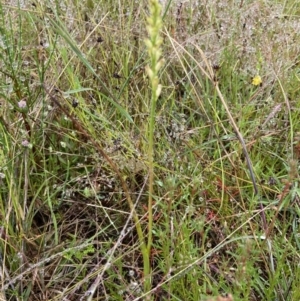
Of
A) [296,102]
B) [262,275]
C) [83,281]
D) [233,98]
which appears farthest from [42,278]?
[296,102]

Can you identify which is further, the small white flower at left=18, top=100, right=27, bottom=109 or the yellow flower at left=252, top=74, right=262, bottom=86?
the yellow flower at left=252, top=74, right=262, bottom=86

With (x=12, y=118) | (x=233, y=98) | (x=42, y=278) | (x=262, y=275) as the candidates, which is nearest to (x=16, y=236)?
(x=42, y=278)

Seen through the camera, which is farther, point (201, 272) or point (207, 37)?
point (207, 37)

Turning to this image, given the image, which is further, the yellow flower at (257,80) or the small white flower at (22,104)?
the yellow flower at (257,80)

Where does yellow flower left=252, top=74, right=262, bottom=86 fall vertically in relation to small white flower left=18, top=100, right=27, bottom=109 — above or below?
below

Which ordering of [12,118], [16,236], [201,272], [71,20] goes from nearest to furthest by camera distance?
[201,272]
[16,236]
[12,118]
[71,20]

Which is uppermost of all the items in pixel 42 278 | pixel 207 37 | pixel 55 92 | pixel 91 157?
pixel 207 37

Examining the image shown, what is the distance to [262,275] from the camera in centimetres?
111

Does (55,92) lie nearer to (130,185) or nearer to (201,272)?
(130,185)

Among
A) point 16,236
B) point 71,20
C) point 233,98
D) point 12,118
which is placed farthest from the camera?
point 71,20

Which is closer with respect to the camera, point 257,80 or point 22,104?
point 22,104

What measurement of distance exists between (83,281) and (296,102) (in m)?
0.87

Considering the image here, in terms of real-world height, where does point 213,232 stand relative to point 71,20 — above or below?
below

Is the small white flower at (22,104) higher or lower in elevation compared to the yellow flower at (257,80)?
higher
